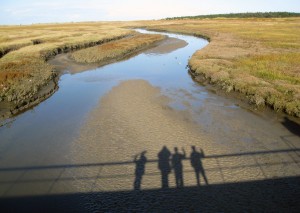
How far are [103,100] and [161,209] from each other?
15540mm

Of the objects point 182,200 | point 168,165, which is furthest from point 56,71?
point 182,200

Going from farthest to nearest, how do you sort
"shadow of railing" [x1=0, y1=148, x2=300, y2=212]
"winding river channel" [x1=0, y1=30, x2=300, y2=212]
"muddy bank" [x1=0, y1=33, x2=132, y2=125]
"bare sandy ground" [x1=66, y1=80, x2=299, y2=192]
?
"muddy bank" [x1=0, y1=33, x2=132, y2=125], "bare sandy ground" [x1=66, y1=80, x2=299, y2=192], "winding river channel" [x1=0, y1=30, x2=300, y2=212], "shadow of railing" [x1=0, y1=148, x2=300, y2=212]

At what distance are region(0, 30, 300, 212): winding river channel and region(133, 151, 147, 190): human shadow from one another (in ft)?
0.17

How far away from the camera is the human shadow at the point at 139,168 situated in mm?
12633

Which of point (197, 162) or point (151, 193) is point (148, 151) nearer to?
point (197, 162)

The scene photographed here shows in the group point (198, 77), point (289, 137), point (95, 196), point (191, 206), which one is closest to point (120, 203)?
point (95, 196)

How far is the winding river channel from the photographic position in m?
11.9

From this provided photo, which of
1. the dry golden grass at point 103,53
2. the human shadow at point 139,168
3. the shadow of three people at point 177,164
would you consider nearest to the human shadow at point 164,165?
the shadow of three people at point 177,164

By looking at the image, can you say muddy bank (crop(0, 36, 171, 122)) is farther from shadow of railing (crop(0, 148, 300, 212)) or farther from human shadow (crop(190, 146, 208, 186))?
human shadow (crop(190, 146, 208, 186))

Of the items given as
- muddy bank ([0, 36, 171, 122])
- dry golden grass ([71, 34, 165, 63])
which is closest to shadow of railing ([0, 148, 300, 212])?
muddy bank ([0, 36, 171, 122])

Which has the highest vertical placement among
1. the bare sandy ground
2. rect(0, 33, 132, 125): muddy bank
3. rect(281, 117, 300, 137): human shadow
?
rect(0, 33, 132, 125): muddy bank

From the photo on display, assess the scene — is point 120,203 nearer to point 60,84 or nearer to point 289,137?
point 289,137

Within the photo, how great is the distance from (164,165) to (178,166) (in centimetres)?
72

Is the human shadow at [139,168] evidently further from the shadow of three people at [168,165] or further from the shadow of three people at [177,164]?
the shadow of three people at [177,164]
